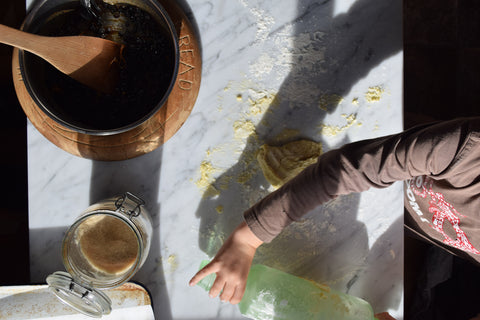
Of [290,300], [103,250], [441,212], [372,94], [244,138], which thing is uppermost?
[372,94]

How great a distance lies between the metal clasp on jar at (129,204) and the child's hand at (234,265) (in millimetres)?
179

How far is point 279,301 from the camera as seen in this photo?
0.73 metres

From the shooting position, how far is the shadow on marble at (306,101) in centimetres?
78

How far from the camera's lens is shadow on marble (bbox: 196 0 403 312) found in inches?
30.6

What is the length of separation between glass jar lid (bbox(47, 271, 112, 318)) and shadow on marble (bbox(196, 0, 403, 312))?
0.76 ft

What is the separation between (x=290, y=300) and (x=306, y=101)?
1.40 feet

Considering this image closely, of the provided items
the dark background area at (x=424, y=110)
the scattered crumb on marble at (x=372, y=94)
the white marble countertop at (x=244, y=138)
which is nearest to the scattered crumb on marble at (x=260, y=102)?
the white marble countertop at (x=244, y=138)

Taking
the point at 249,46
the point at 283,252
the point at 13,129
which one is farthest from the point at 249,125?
the point at 13,129

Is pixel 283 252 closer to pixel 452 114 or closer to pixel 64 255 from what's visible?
pixel 64 255

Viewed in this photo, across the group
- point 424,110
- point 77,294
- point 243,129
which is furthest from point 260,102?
point 424,110

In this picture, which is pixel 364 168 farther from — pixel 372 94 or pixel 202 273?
Answer: pixel 202 273

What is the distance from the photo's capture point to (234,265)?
72 centimetres

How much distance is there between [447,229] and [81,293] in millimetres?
721

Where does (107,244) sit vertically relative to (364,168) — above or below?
below
